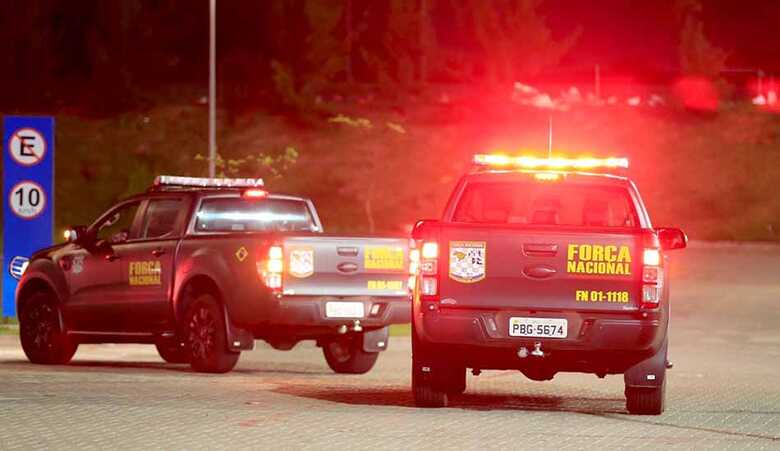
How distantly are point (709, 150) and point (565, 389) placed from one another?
192 feet

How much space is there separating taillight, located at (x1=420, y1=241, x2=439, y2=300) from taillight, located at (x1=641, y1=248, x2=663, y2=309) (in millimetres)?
1516

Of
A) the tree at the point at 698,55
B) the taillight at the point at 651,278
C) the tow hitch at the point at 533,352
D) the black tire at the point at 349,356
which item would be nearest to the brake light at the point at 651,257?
the taillight at the point at 651,278

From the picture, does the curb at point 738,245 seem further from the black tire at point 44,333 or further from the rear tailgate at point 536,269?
the rear tailgate at point 536,269

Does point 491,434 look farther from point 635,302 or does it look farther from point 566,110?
point 566,110

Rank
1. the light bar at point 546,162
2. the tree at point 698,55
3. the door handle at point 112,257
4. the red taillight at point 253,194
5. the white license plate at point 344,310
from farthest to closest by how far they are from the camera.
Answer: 1. the tree at point 698,55
2. the door handle at point 112,257
3. the red taillight at point 253,194
4. the white license plate at point 344,310
5. the light bar at point 546,162

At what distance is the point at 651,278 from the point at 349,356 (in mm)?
6291

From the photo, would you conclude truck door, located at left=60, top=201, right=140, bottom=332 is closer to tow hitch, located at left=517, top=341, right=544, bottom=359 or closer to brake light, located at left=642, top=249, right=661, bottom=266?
tow hitch, located at left=517, top=341, right=544, bottom=359

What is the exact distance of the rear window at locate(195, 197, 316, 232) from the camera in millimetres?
19250

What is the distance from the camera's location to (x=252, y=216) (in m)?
19.6

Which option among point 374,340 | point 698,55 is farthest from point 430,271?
point 698,55

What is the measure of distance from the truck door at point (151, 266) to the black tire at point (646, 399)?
6.00 meters

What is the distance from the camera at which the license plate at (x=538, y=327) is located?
549 inches

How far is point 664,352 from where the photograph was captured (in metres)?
14.2

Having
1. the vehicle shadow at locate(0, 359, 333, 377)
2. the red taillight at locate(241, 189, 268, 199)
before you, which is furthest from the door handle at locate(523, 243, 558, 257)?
the red taillight at locate(241, 189, 268, 199)
